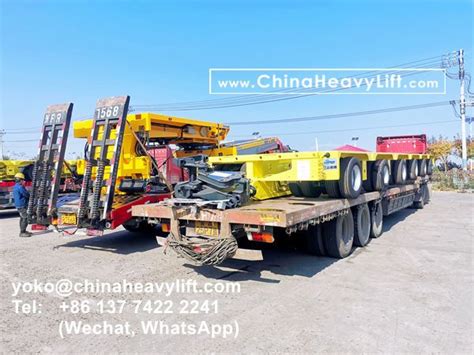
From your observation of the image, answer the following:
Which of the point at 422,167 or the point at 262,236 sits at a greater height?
the point at 422,167

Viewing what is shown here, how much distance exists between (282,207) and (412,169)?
694 cm

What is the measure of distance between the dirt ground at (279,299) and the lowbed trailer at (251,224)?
14.2 inches

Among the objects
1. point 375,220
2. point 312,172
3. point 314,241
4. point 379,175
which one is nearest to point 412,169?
point 375,220

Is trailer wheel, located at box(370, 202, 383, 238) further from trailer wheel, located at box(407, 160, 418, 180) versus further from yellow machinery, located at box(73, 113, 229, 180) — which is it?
yellow machinery, located at box(73, 113, 229, 180)

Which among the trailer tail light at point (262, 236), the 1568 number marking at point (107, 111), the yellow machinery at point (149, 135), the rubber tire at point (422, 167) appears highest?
the 1568 number marking at point (107, 111)

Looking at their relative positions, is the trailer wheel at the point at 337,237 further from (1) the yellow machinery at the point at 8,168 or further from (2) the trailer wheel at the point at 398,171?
(1) the yellow machinery at the point at 8,168

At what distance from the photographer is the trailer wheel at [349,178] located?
230 inches

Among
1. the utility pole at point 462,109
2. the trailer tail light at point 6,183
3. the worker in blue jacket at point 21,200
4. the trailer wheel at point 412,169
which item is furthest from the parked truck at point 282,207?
the utility pole at point 462,109

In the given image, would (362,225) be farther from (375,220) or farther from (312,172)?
(312,172)

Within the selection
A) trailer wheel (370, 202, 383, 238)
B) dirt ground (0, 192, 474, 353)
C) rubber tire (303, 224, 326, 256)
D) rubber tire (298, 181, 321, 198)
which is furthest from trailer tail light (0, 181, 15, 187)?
trailer wheel (370, 202, 383, 238)

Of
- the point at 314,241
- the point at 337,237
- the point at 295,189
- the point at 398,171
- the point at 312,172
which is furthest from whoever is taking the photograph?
the point at 398,171

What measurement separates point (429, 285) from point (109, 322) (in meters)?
3.85

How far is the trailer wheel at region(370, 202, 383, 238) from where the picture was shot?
25.2 feet

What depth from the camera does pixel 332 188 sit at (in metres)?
5.95
